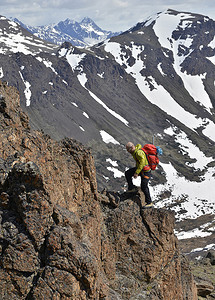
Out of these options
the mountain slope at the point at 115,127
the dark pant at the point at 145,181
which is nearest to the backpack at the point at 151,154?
the dark pant at the point at 145,181

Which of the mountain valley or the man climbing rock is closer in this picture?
the man climbing rock

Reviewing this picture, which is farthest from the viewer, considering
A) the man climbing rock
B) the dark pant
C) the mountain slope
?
the mountain slope

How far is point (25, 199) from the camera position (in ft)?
31.5

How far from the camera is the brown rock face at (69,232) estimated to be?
9.15m

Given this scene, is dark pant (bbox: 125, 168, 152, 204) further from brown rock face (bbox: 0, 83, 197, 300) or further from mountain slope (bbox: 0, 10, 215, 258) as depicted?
mountain slope (bbox: 0, 10, 215, 258)

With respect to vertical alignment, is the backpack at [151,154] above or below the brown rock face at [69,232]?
above

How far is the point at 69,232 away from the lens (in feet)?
32.5

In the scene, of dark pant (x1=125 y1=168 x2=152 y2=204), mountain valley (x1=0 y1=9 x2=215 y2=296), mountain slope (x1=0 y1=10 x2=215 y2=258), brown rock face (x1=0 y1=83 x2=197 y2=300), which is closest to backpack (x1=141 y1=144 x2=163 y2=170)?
dark pant (x1=125 y1=168 x2=152 y2=204)

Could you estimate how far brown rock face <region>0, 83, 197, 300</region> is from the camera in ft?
30.0

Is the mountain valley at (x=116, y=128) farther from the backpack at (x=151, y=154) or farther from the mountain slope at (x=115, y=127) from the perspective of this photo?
the backpack at (x=151, y=154)

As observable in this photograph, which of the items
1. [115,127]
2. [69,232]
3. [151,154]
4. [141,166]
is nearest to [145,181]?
[141,166]

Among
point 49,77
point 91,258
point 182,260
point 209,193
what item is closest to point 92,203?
point 91,258

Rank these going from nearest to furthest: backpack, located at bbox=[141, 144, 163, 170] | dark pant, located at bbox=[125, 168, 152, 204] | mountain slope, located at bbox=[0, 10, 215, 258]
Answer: dark pant, located at bbox=[125, 168, 152, 204] < backpack, located at bbox=[141, 144, 163, 170] < mountain slope, located at bbox=[0, 10, 215, 258]

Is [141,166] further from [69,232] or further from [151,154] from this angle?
[69,232]
